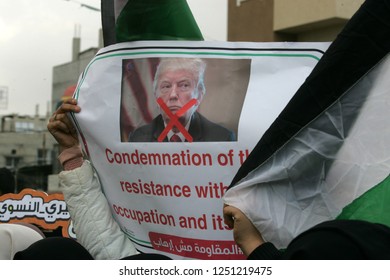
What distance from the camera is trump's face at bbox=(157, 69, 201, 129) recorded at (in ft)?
6.87

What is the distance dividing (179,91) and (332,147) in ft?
1.89

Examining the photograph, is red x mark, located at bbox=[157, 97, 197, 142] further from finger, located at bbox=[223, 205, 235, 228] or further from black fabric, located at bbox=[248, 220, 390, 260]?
black fabric, located at bbox=[248, 220, 390, 260]

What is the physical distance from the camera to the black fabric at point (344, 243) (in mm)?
1360

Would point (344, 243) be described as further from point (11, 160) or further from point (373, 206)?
point (11, 160)

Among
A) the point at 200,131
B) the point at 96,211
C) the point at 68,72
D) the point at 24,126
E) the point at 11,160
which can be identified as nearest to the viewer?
the point at 200,131

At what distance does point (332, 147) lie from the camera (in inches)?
68.6

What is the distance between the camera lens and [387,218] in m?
1.60

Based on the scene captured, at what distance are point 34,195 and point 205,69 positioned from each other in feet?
8.34

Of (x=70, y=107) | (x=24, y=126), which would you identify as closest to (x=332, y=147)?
(x=70, y=107)

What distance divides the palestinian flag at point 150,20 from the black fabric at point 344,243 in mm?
1047

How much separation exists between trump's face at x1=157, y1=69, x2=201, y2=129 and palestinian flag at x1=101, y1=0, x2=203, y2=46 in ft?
0.65

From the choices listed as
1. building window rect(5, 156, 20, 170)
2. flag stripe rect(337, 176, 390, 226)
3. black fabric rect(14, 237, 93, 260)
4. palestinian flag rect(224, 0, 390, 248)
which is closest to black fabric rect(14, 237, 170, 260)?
black fabric rect(14, 237, 93, 260)

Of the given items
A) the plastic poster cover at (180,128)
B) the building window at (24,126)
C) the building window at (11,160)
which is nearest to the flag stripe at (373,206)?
the plastic poster cover at (180,128)

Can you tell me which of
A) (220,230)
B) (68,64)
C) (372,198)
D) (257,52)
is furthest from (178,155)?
(68,64)
